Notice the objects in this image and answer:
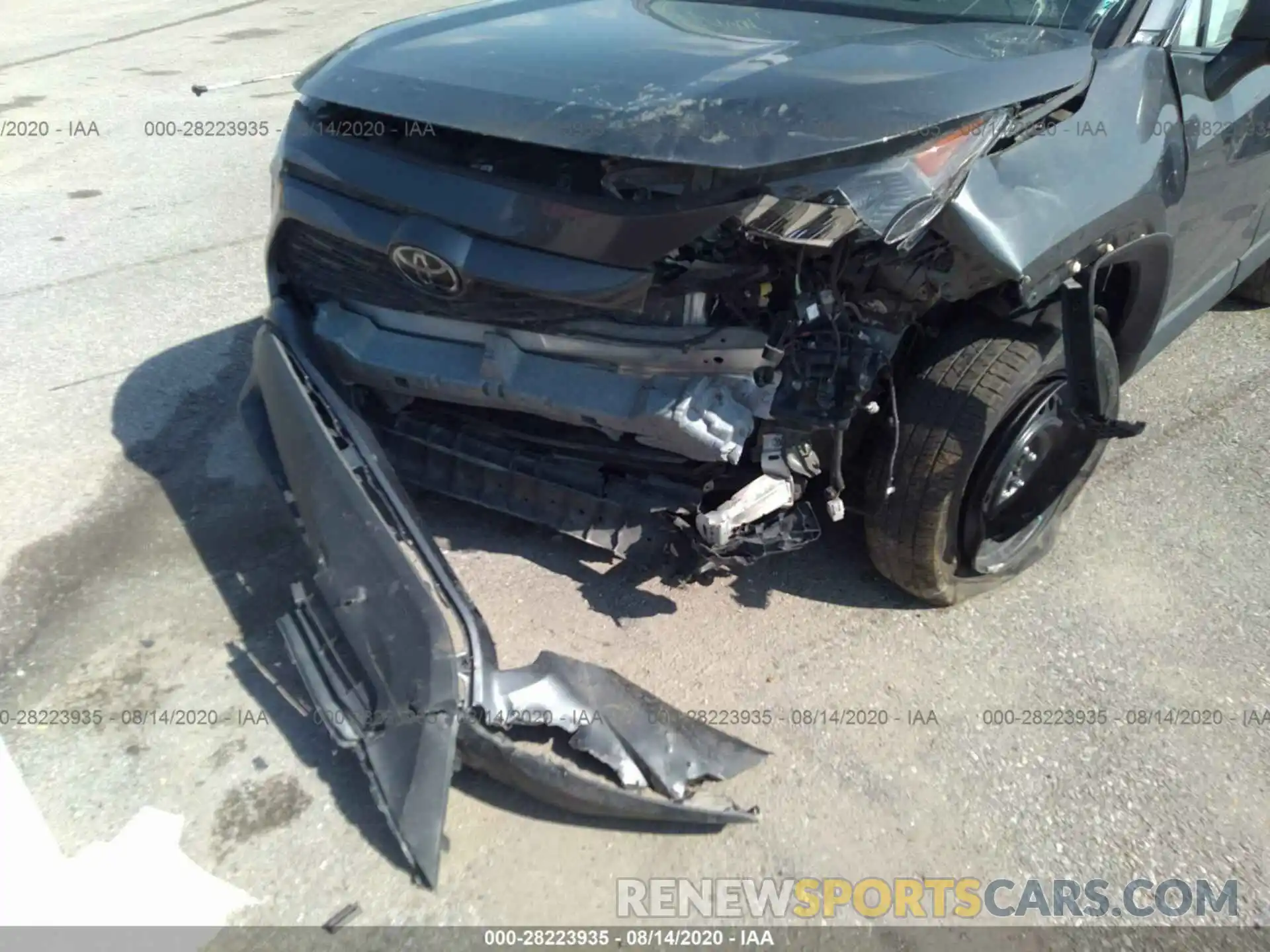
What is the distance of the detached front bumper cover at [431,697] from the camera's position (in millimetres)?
2170

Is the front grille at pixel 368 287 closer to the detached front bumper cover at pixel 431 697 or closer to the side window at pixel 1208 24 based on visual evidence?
the detached front bumper cover at pixel 431 697

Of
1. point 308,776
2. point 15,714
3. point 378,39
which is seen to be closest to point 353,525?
point 308,776

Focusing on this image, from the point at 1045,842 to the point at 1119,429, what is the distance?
1.02m

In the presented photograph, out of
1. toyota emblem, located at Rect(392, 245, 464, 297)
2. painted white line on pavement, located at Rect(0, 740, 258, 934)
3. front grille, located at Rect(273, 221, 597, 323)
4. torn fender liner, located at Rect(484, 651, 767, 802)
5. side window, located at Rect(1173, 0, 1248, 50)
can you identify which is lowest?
painted white line on pavement, located at Rect(0, 740, 258, 934)

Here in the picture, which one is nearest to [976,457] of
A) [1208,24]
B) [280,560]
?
[1208,24]

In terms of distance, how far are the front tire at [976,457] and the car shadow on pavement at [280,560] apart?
0.87 feet

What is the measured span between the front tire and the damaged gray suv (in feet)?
0.04

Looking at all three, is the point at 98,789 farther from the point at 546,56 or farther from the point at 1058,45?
the point at 1058,45

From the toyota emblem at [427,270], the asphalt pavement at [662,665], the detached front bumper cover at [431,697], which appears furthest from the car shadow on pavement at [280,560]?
the toyota emblem at [427,270]

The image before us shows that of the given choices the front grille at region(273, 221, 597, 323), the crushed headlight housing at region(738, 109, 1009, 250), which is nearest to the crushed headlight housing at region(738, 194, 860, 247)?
the crushed headlight housing at region(738, 109, 1009, 250)

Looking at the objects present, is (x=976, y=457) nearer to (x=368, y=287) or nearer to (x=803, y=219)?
(x=803, y=219)

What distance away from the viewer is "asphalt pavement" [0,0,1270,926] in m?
2.23

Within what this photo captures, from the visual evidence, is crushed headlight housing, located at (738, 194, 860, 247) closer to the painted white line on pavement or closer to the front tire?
the front tire

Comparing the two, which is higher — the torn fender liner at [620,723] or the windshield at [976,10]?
the windshield at [976,10]
